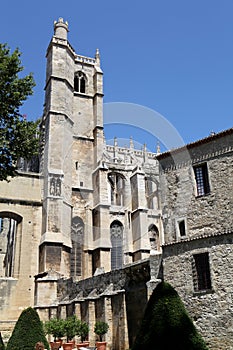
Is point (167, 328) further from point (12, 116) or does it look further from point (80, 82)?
point (80, 82)

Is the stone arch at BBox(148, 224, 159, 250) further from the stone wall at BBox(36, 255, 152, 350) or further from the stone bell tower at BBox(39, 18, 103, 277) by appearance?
the stone wall at BBox(36, 255, 152, 350)

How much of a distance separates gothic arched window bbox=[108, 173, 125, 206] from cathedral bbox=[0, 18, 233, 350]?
10 centimetres

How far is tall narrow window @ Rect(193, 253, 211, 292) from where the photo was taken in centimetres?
1290

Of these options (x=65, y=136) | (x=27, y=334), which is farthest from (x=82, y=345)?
(x=65, y=136)

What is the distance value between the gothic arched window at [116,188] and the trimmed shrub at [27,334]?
23593 mm

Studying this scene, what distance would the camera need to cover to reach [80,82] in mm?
32281

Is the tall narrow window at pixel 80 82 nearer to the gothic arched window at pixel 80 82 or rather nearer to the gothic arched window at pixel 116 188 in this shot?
the gothic arched window at pixel 80 82

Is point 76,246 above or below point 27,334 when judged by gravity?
above

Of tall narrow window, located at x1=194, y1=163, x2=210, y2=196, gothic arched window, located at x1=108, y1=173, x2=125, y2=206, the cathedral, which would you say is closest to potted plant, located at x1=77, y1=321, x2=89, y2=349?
the cathedral

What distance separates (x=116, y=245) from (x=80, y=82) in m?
13.7

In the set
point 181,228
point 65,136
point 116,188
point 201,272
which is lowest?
point 201,272

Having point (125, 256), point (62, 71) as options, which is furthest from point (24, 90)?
point (125, 256)

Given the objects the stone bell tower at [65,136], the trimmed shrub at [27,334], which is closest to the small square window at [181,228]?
the trimmed shrub at [27,334]

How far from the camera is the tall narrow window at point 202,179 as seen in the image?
49.3 ft
